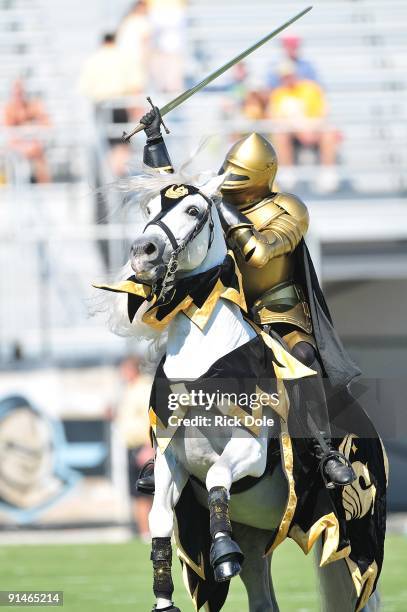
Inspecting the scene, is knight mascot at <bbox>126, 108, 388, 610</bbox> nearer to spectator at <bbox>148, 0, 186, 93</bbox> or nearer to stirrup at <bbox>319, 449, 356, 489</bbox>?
stirrup at <bbox>319, 449, 356, 489</bbox>

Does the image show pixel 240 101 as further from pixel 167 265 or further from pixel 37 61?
pixel 167 265

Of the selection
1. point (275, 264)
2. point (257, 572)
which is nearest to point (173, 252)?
point (275, 264)

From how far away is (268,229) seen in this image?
5.28 metres

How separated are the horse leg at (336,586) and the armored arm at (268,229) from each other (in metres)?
1.20

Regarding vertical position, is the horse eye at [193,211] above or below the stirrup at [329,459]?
above

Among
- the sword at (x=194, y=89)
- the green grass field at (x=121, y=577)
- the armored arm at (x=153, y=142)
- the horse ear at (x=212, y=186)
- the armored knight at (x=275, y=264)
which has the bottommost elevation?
the green grass field at (x=121, y=577)

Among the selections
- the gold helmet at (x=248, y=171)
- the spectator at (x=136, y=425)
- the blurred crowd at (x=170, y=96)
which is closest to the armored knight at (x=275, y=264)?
the gold helmet at (x=248, y=171)

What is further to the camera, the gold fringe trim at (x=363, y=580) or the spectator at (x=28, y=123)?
the spectator at (x=28, y=123)

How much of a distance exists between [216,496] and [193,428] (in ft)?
0.91

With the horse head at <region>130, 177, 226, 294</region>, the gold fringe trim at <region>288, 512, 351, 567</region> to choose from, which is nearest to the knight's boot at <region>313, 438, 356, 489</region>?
the gold fringe trim at <region>288, 512, 351, 567</region>

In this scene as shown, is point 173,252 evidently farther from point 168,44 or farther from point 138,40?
point 168,44

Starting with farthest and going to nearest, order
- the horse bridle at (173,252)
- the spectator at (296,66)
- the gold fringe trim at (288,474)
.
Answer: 1. the spectator at (296,66)
2. the gold fringe trim at (288,474)
3. the horse bridle at (173,252)

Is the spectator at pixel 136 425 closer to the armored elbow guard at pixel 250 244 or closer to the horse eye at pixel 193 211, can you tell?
the armored elbow guard at pixel 250 244

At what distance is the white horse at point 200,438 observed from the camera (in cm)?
473
